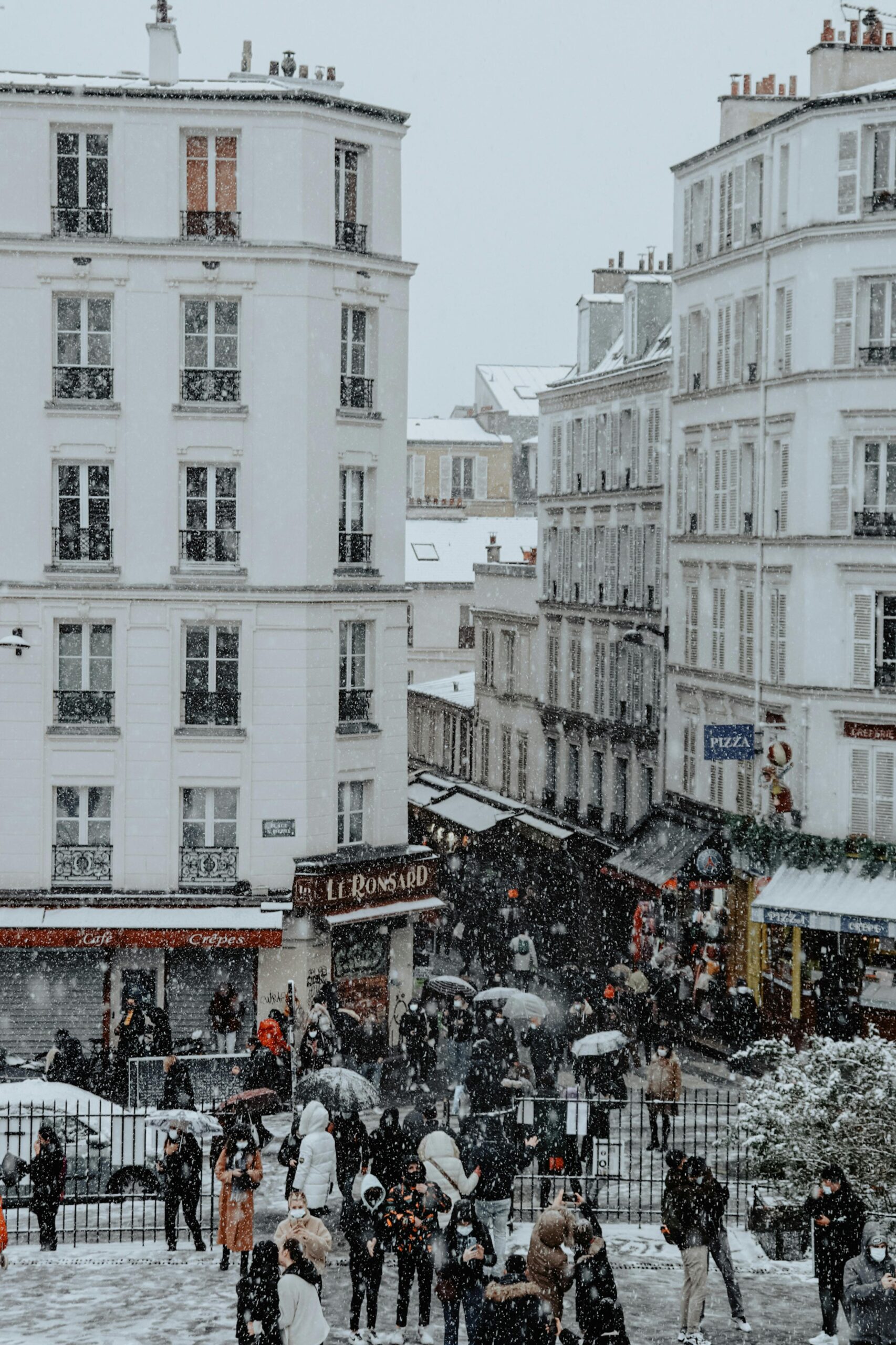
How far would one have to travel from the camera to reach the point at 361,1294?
14867 mm

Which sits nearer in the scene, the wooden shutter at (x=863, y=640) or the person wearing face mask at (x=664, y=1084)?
the person wearing face mask at (x=664, y=1084)

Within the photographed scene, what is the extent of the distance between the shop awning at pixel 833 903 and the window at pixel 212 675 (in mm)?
9164

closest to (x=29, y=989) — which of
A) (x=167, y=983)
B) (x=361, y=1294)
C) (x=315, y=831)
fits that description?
(x=167, y=983)

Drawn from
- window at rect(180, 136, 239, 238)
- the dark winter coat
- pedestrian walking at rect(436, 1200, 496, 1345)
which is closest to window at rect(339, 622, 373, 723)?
window at rect(180, 136, 239, 238)

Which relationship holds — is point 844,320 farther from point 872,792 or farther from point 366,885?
point 366,885

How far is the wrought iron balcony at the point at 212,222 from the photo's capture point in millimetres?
29750

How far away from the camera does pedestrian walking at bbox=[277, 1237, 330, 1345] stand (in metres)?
12.5

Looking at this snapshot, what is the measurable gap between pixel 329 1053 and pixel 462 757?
1203 inches

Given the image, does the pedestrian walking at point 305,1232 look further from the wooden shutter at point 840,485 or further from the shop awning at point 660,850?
the shop awning at point 660,850

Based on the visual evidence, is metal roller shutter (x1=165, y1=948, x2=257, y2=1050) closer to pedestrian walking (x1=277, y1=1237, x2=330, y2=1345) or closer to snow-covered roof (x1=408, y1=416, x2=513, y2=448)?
pedestrian walking (x1=277, y1=1237, x2=330, y2=1345)

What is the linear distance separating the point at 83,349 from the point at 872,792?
48.7ft

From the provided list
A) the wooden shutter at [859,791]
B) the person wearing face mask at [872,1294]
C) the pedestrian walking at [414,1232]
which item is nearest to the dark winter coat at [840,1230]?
the person wearing face mask at [872,1294]

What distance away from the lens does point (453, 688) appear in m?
57.9

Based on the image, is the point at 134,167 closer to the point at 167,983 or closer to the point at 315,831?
the point at 315,831
